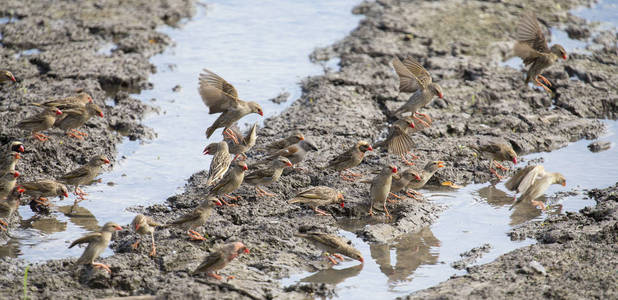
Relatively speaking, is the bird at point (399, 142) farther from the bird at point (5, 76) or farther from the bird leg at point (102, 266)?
the bird at point (5, 76)

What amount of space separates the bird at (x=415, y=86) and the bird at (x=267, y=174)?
3.21 meters

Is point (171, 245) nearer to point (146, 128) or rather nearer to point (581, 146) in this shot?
point (146, 128)

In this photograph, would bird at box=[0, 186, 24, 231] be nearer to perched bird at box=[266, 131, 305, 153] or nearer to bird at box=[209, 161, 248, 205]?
bird at box=[209, 161, 248, 205]

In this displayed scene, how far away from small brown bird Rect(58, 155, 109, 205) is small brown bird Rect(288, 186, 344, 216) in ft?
8.73

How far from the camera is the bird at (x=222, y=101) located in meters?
11.0

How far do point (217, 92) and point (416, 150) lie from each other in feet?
10.6

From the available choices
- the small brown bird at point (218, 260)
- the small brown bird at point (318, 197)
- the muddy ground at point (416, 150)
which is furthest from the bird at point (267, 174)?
the small brown bird at point (218, 260)

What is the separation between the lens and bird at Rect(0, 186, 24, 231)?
26.9ft

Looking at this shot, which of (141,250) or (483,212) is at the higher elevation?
(141,250)

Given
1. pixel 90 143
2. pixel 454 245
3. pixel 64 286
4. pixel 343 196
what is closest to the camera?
pixel 64 286

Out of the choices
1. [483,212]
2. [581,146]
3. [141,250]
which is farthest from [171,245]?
[581,146]

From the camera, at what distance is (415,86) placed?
12.3m

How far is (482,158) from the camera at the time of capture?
11141 mm

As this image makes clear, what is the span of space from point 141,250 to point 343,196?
2.89m
